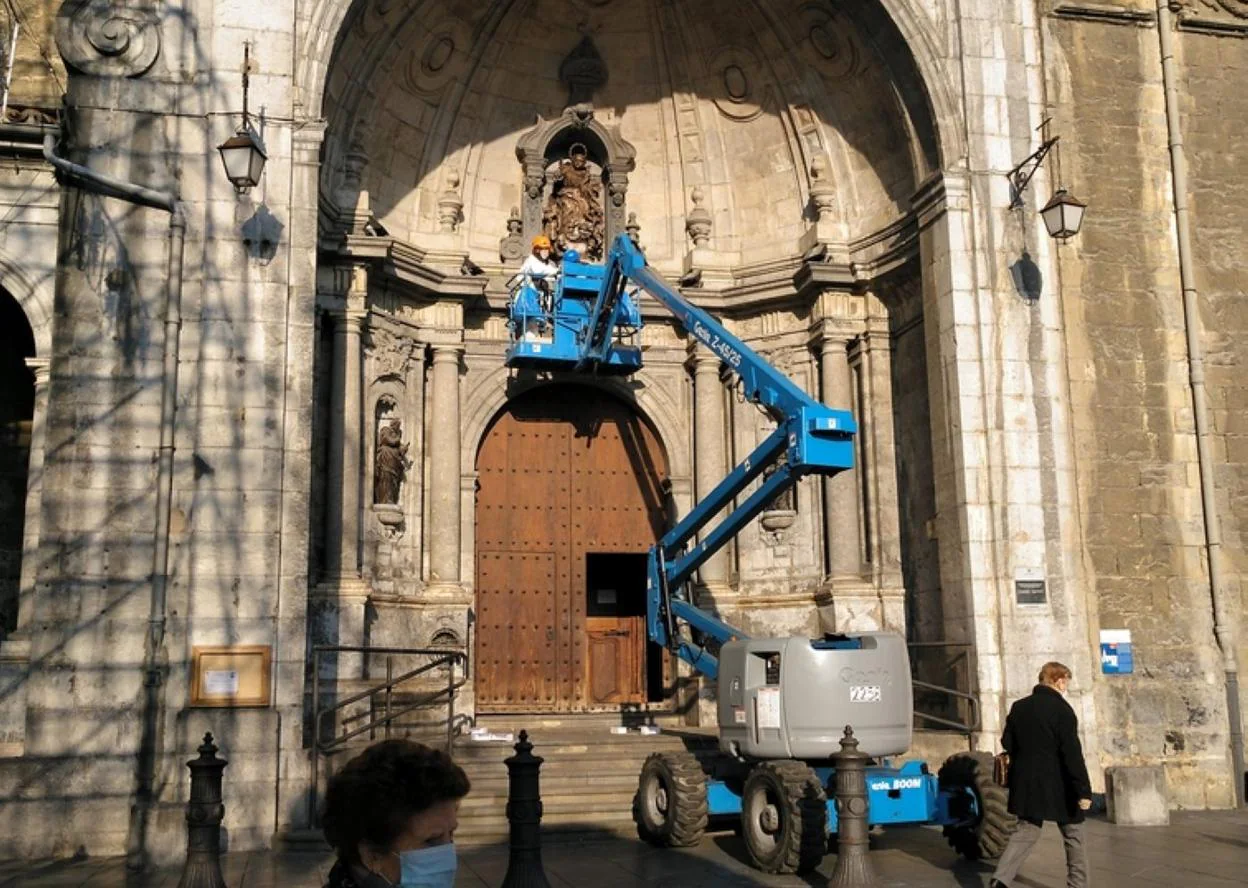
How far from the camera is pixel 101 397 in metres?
11.4

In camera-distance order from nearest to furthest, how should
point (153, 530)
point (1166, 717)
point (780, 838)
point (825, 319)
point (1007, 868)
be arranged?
point (1007, 868)
point (780, 838)
point (153, 530)
point (1166, 717)
point (825, 319)

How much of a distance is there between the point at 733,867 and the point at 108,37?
361 inches

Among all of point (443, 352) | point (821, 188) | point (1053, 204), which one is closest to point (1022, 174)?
point (1053, 204)

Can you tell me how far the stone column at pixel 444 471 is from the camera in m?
14.9

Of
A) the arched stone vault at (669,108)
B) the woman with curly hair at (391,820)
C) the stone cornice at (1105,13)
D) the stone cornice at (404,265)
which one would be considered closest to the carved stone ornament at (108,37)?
the arched stone vault at (669,108)

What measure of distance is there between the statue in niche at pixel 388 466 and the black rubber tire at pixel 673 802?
536 centimetres

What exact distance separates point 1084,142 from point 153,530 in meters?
10.5

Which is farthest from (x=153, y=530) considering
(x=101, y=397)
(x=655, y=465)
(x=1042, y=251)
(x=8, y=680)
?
(x=1042, y=251)

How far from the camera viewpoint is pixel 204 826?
24.9ft

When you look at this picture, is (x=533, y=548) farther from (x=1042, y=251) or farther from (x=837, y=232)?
(x=1042, y=251)

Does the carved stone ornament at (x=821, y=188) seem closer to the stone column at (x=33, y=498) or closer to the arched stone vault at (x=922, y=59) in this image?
the arched stone vault at (x=922, y=59)

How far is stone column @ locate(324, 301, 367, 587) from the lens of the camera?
13859 millimetres

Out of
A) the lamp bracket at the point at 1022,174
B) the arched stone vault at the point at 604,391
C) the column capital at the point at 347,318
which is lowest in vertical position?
the arched stone vault at the point at 604,391

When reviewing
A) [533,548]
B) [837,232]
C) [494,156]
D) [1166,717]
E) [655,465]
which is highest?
[494,156]
